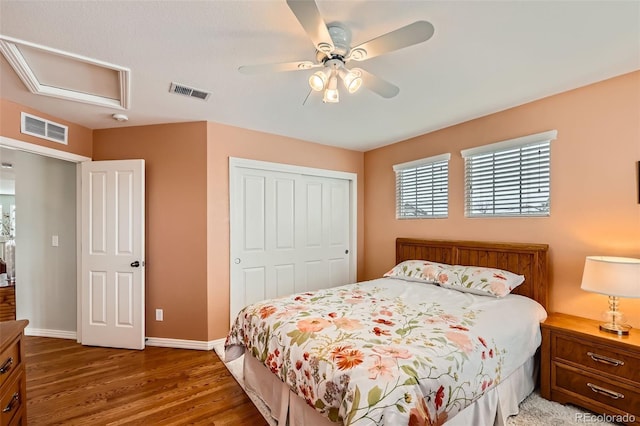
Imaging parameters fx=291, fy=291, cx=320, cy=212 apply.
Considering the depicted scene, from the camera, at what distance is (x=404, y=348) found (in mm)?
1539

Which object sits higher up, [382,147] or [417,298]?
[382,147]

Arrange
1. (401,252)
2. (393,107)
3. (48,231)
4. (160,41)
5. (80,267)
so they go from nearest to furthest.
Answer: (160,41) < (393,107) < (80,267) < (48,231) < (401,252)

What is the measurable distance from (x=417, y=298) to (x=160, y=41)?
268 cm

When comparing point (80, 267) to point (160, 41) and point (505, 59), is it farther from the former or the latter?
point (505, 59)

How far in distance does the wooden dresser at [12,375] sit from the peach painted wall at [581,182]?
3.70m

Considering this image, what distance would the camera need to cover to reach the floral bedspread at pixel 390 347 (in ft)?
4.29

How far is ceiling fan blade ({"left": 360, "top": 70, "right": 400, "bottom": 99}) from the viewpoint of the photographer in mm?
1757

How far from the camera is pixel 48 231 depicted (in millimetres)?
3547

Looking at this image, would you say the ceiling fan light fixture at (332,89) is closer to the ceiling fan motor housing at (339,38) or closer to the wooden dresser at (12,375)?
the ceiling fan motor housing at (339,38)

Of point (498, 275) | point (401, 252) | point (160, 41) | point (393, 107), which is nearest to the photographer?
point (160, 41)

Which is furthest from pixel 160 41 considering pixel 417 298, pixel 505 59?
pixel 417 298

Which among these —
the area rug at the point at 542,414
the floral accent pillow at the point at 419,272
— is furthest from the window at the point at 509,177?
the area rug at the point at 542,414

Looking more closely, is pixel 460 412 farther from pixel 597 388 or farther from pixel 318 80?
pixel 318 80

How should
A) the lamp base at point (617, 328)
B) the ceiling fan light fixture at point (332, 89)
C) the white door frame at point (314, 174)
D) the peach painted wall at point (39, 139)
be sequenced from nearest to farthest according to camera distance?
the ceiling fan light fixture at point (332, 89)
the lamp base at point (617, 328)
the peach painted wall at point (39, 139)
the white door frame at point (314, 174)
